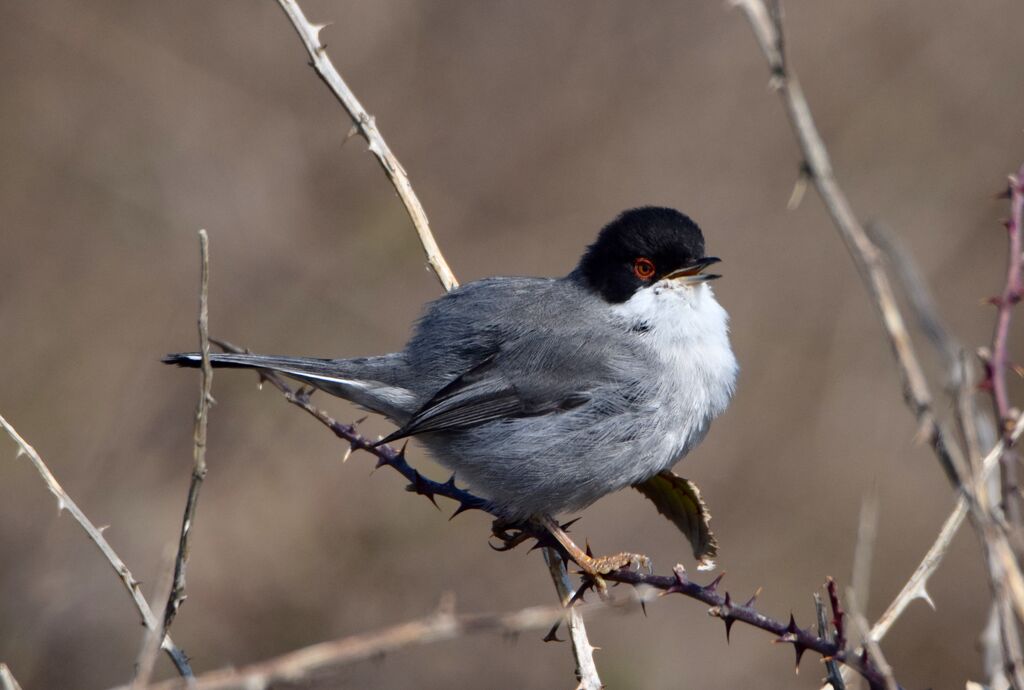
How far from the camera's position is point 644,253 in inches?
178

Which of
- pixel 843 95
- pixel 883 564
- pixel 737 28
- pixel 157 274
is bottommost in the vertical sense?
pixel 883 564

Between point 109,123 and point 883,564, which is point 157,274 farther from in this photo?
point 883,564

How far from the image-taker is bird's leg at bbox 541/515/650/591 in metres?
4.01

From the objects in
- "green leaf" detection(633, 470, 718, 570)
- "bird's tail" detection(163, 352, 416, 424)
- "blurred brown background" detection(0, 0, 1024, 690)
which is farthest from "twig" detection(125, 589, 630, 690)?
"blurred brown background" detection(0, 0, 1024, 690)

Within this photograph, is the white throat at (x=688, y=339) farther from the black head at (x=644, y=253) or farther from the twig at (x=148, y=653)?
the twig at (x=148, y=653)

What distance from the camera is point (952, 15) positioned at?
866 cm

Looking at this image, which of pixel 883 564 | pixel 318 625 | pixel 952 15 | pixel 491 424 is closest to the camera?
pixel 491 424

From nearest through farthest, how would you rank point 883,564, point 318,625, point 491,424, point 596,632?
point 491,424
point 318,625
point 596,632
point 883,564

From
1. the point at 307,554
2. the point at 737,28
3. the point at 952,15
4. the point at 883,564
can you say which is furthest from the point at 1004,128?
the point at 307,554

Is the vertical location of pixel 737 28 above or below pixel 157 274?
above

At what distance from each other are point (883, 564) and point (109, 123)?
6921 millimetres

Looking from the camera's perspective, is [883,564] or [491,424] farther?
[883,564]

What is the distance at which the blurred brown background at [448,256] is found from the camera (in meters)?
7.07

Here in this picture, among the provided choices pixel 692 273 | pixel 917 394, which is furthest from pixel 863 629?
pixel 692 273
